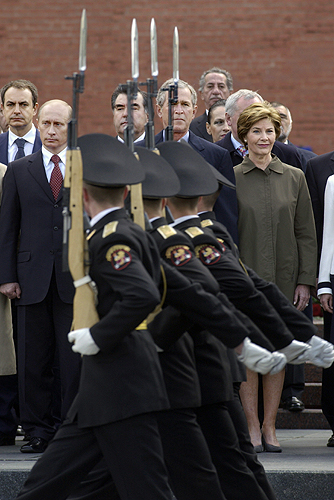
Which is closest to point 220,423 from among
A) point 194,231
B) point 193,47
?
point 194,231

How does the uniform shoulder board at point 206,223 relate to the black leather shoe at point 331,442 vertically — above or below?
above

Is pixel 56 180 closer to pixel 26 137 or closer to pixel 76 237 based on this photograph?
pixel 26 137

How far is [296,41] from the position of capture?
1061 centimetres

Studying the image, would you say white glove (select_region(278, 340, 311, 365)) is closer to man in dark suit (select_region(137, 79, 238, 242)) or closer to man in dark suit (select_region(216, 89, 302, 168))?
man in dark suit (select_region(137, 79, 238, 242))

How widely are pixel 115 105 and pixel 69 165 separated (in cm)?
312

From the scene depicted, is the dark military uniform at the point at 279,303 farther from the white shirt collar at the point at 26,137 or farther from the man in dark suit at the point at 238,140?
the white shirt collar at the point at 26,137

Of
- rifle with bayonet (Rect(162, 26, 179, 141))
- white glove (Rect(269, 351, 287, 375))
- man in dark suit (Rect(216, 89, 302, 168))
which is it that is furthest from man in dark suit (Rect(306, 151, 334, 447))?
white glove (Rect(269, 351, 287, 375))

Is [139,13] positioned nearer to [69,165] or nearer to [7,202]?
[7,202]

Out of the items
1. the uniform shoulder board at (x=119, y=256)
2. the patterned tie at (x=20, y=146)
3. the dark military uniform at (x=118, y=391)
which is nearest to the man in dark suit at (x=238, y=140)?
the patterned tie at (x=20, y=146)

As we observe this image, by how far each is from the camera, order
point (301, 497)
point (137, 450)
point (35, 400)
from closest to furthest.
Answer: point (137, 450) → point (301, 497) → point (35, 400)

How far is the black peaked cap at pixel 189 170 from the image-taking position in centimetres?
417

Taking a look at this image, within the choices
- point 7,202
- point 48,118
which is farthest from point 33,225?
point 48,118

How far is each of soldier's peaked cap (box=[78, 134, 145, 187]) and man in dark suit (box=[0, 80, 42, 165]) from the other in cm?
287

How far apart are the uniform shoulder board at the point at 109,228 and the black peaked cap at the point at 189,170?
0.72 metres
